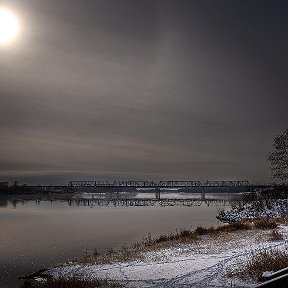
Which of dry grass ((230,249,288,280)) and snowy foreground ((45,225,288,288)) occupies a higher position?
dry grass ((230,249,288,280))

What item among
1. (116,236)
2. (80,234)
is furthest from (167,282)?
(80,234)

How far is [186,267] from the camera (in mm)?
19297

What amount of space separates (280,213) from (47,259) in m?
34.7

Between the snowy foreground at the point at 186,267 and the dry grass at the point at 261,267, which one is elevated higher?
the dry grass at the point at 261,267

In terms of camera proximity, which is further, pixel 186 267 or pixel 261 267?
pixel 186 267

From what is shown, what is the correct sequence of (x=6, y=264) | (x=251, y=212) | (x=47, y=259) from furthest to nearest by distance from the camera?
1. (x=251, y=212)
2. (x=47, y=259)
3. (x=6, y=264)

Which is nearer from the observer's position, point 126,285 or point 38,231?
point 126,285

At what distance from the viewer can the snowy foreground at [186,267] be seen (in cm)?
1653

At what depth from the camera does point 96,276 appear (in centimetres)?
1898

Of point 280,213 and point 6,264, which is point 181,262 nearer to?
point 6,264

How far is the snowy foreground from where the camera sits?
1653 centimetres

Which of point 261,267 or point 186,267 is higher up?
point 261,267

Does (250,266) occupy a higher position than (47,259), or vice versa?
(250,266)

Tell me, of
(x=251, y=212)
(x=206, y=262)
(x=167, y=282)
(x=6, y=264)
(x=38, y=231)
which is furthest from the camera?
(x=251, y=212)
